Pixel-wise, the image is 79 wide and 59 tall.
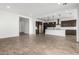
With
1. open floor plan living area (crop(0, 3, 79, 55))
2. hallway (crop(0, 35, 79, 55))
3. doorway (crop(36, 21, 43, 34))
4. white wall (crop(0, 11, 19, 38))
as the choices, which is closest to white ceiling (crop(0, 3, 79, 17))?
open floor plan living area (crop(0, 3, 79, 55))

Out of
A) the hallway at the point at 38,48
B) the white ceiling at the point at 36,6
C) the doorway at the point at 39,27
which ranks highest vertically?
the white ceiling at the point at 36,6

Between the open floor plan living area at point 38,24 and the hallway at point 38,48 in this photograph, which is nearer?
the hallway at point 38,48

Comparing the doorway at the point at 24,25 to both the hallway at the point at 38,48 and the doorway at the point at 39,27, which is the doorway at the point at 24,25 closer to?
the doorway at the point at 39,27

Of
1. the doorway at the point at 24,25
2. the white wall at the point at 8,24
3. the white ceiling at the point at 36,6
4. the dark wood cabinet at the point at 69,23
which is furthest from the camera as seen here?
the doorway at the point at 24,25

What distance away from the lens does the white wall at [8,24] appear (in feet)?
35.1

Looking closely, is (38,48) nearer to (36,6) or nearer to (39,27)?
(36,6)

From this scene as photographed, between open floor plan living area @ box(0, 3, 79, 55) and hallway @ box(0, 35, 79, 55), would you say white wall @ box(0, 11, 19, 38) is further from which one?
hallway @ box(0, 35, 79, 55)

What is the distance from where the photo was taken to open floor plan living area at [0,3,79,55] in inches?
304

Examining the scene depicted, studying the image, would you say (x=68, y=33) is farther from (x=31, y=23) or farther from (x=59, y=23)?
(x=31, y=23)

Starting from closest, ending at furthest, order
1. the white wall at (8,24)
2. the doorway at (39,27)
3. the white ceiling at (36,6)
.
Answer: the white ceiling at (36,6) → the white wall at (8,24) → the doorway at (39,27)

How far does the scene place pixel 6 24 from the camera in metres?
11.2

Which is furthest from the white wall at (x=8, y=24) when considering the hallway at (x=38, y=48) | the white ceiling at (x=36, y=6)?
the hallway at (x=38, y=48)

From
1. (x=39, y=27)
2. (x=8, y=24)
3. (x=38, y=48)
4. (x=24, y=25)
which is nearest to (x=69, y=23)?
(x=39, y=27)

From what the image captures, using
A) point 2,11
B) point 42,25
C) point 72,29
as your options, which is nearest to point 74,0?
point 2,11
